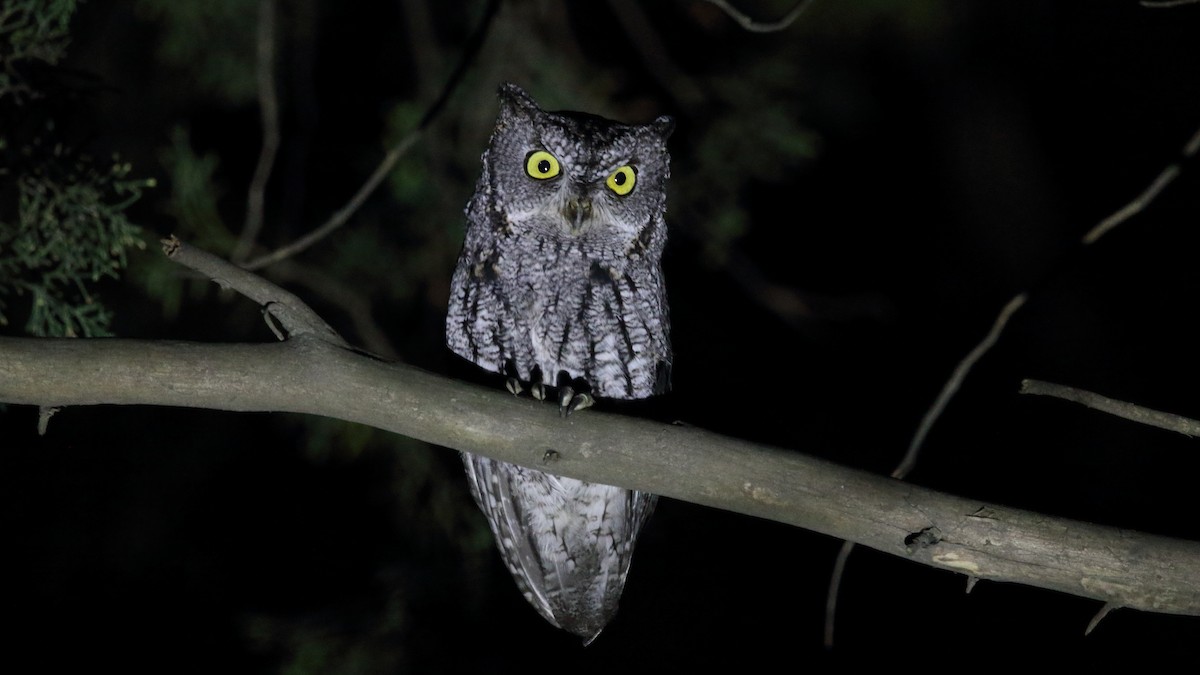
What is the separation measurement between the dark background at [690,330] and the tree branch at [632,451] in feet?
5.19

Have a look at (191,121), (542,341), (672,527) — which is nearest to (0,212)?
(191,121)

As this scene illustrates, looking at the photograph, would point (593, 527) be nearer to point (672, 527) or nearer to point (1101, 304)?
point (672, 527)

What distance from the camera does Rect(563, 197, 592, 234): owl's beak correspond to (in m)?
2.46

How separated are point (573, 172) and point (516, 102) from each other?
0.23 m

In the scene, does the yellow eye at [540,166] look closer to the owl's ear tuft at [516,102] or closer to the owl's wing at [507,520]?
the owl's ear tuft at [516,102]

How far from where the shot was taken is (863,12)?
4.83m

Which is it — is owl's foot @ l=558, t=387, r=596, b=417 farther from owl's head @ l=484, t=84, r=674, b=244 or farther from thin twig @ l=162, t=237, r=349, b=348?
owl's head @ l=484, t=84, r=674, b=244

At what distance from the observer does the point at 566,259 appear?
8.26 ft

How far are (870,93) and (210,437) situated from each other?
3962mm

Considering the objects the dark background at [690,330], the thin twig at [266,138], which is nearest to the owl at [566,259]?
the thin twig at [266,138]

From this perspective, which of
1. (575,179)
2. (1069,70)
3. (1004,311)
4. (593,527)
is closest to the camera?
(1004,311)

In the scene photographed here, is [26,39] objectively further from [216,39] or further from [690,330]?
[690,330]

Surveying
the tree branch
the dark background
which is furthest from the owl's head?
the dark background

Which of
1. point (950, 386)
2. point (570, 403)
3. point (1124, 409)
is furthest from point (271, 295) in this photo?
point (1124, 409)
